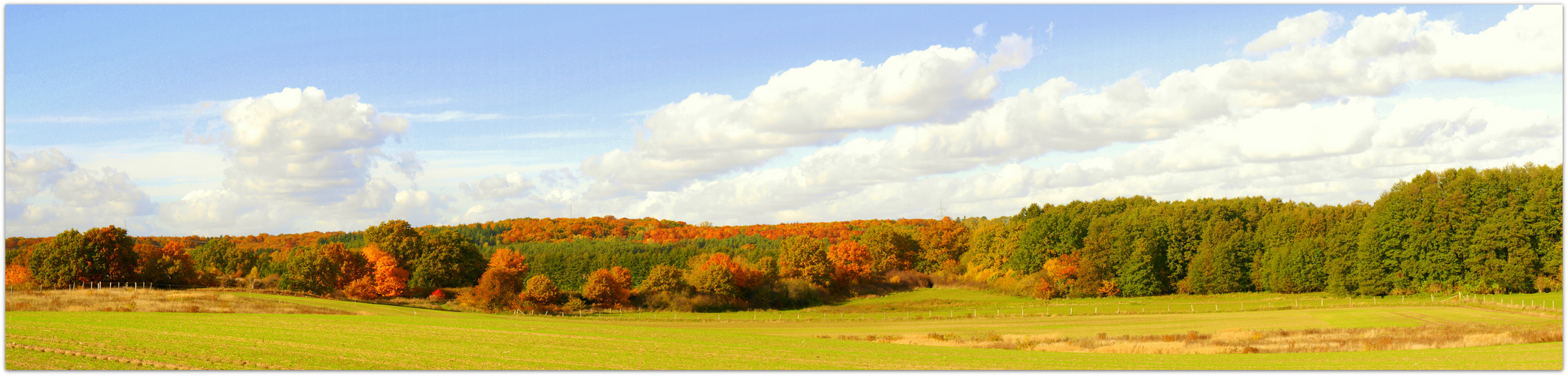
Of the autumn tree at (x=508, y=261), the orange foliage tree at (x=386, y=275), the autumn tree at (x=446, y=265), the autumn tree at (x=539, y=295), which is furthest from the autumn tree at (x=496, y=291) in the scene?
the autumn tree at (x=508, y=261)

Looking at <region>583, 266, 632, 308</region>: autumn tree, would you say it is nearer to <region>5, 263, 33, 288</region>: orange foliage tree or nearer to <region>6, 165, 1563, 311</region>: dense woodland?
<region>6, 165, 1563, 311</region>: dense woodland

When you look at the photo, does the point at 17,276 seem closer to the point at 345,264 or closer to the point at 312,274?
the point at 312,274

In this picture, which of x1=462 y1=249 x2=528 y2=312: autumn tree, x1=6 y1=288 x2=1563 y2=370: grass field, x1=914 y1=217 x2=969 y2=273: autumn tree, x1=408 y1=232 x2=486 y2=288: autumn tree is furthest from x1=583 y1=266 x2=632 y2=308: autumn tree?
x1=914 y1=217 x2=969 y2=273: autumn tree

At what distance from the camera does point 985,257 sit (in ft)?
349

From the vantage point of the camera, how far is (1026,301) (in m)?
86.9

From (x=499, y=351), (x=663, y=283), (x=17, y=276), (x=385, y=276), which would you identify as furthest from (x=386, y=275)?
(x=499, y=351)

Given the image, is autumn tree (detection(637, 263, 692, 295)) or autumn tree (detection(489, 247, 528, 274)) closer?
autumn tree (detection(637, 263, 692, 295))

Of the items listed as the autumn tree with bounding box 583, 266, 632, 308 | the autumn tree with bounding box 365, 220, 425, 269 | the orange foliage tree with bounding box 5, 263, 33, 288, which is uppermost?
the autumn tree with bounding box 365, 220, 425, 269

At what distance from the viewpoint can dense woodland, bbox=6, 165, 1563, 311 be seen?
221ft

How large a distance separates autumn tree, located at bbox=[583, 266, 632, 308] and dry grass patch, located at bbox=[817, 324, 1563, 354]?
147 ft

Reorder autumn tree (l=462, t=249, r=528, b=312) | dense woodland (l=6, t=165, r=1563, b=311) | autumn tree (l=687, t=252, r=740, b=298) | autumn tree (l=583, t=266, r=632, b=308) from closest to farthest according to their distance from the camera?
dense woodland (l=6, t=165, r=1563, b=311) < autumn tree (l=462, t=249, r=528, b=312) < autumn tree (l=583, t=266, r=632, b=308) < autumn tree (l=687, t=252, r=740, b=298)

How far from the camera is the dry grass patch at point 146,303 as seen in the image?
38719 millimetres

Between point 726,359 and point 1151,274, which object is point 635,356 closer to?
point 726,359

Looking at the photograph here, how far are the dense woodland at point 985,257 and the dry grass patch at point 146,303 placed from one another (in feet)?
41.3
